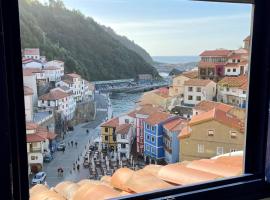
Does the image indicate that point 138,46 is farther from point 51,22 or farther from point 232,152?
point 232,152

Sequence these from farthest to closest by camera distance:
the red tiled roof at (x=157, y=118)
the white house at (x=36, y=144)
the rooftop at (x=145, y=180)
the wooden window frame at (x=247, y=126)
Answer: the red tiled roof at (x=157, y=118)
the rooftop at (x=145, y=180)
the white house at (x=36, y=144)
the wooden window frame at (x=247, y=126)

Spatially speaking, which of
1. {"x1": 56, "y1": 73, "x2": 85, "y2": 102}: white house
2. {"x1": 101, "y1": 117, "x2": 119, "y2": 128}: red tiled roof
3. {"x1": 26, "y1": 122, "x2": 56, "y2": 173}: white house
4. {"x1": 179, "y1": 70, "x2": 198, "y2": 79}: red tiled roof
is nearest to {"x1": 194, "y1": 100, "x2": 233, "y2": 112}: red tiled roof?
{"x1": 179, "y1": 70, "x2": 198, "y2": 79}: red tiled roof

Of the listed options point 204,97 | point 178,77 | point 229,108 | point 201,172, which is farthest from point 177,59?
point 201,172

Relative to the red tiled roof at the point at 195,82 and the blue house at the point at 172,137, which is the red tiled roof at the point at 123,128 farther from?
the red tiled roof at the point at 195,82

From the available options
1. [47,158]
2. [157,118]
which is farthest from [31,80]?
[157,118]

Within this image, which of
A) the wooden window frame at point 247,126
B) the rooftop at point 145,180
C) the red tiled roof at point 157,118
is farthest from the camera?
the red tiled roof at point 157,118

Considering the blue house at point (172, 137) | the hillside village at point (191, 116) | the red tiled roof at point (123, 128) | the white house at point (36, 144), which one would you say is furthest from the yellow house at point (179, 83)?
the white house at point (36, 144)

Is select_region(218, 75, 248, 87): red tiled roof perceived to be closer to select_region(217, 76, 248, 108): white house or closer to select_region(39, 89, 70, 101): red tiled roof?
select_region(217, 76, 248, 108): white house
